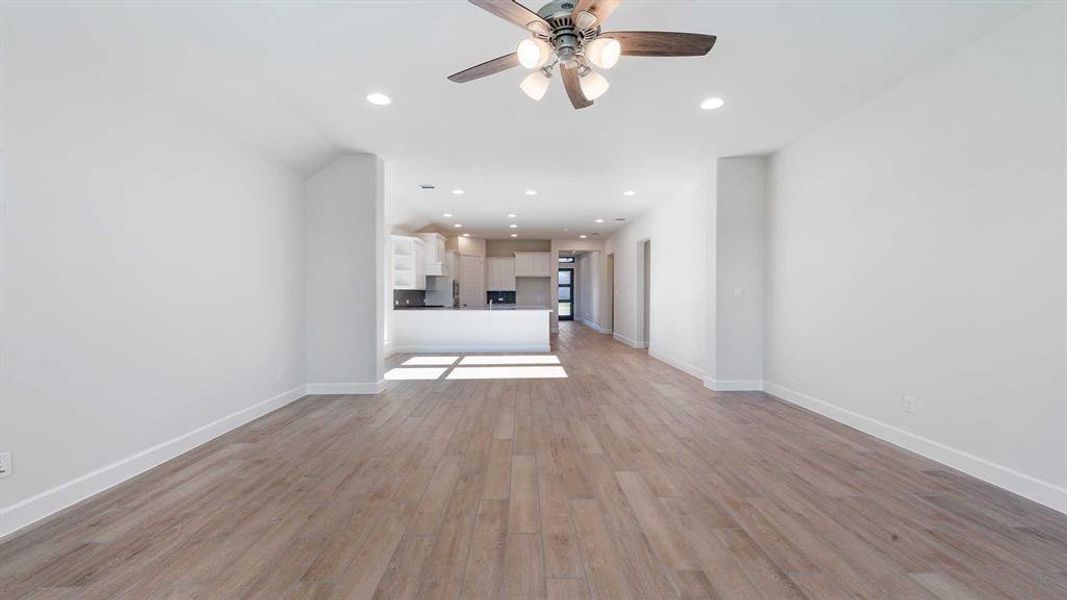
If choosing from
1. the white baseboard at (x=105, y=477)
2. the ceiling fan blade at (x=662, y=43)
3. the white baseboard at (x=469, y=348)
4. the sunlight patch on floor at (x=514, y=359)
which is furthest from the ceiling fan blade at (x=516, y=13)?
the white baseboard at (x=469, y=348)

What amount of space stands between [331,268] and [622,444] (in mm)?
3578

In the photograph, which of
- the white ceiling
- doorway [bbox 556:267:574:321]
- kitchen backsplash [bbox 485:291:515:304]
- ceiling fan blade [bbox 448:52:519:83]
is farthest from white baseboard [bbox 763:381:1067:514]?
doorway [bbox 556:267:574:321]

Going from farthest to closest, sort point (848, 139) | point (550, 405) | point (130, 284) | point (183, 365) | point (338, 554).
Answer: point (550, 405), point (848, 139), point (183, 365), point (130, 284), point (338, 554)

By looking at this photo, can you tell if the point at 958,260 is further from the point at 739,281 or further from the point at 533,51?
the point at 533,51

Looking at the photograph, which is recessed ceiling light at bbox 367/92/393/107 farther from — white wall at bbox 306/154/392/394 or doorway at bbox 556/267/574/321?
doorway at bbox 556/267/574/321

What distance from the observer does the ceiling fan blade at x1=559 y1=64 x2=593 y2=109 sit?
2.15 metres

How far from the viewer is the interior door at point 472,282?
1078 centimetres

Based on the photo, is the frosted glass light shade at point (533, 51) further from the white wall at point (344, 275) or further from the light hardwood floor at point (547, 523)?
the white wall at point (344, 275)

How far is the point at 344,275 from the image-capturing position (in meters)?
4.48

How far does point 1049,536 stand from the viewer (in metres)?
1.85

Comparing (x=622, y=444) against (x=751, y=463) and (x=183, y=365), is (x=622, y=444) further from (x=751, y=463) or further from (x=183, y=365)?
(x=183, y=365)

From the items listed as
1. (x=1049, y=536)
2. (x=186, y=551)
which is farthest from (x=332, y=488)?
(x=1049, y=536)

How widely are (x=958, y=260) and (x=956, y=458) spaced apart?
1.27 m

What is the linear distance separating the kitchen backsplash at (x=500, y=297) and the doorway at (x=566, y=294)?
443 centimetres
